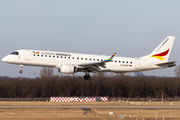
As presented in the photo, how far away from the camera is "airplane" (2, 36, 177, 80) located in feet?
147

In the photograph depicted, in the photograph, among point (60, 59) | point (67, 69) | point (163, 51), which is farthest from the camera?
point (163, 51)

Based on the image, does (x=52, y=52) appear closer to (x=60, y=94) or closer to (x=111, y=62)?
(x=111, y=62)

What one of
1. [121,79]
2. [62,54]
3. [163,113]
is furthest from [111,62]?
[121,79]

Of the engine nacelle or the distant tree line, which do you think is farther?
the distant tree line

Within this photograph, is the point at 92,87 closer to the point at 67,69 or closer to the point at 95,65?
the point at 95,65

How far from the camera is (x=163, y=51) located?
173ft

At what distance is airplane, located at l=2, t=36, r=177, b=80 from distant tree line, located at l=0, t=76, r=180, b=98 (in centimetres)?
5030

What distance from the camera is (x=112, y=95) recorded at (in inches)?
3991

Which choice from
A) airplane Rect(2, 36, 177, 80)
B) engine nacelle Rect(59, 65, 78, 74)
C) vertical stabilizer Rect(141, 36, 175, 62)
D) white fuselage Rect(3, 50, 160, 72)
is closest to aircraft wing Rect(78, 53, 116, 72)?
airplane Rect(2, 36, 177, 80)

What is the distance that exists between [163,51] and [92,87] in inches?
2004

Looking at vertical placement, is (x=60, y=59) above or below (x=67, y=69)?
above

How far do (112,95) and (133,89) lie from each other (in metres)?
7.58

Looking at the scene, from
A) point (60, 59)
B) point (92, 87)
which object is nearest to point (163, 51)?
point (60, 59)

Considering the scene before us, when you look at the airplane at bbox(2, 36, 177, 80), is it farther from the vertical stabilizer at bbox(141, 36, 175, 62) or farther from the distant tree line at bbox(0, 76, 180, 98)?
the distant tree line at bbox(0, 76, 180, 98)
